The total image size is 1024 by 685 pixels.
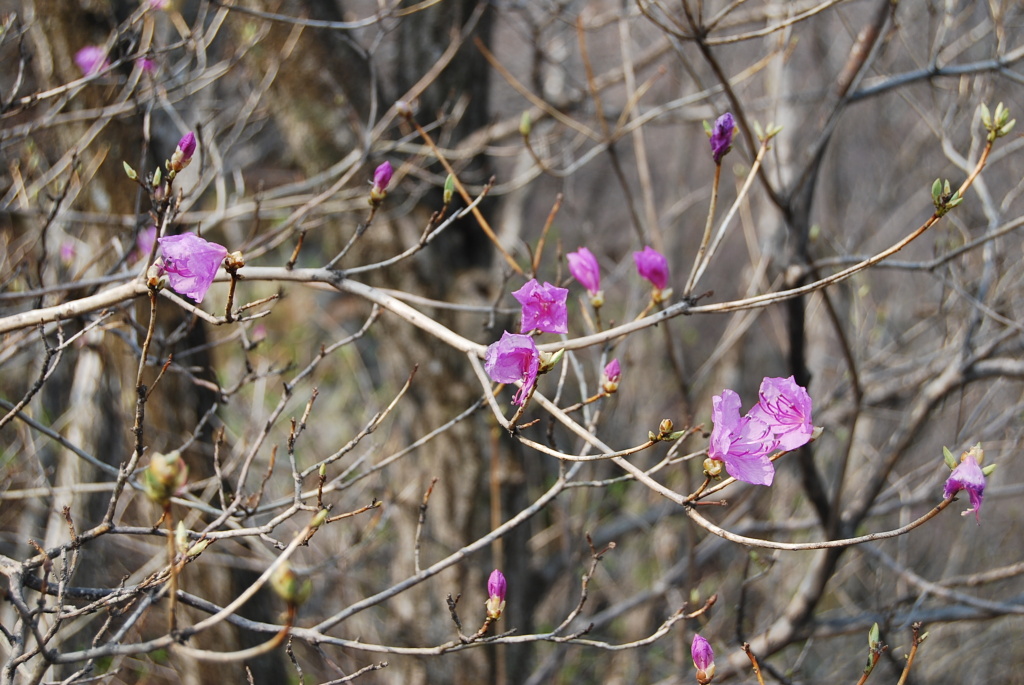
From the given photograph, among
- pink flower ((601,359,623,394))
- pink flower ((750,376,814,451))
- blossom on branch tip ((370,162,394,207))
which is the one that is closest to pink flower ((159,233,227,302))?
blossom on branch tip ((370,162,394,207))

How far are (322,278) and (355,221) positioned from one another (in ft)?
6.19

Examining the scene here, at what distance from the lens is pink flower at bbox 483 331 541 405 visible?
113cm

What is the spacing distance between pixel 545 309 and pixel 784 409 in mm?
488

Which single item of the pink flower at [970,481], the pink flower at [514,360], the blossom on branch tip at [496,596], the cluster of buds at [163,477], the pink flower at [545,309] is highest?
the pink flower at [545,309]

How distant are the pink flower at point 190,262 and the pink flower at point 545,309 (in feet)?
1.79

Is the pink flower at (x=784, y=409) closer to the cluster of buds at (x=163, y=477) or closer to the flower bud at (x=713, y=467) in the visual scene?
the flower bud at (x=713, y=467)

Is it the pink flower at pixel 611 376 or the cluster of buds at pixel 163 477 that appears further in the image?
the pink flower at pixel 611 376

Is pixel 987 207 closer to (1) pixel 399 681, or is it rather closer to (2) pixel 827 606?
(1) pixel 399 681

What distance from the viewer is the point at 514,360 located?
117cm

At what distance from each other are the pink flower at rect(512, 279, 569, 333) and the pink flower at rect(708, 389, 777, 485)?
305mm

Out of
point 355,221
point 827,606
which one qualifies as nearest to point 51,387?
point 355,221

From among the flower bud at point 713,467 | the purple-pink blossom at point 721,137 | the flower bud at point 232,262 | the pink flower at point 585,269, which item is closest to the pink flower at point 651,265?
the pink flower at point 585,269

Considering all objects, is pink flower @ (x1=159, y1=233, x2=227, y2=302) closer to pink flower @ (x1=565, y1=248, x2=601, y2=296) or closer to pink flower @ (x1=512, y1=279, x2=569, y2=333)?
pink flower @ (x1=512, y1=279, x2=569, y2=333)

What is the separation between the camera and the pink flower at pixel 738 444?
1164mm
